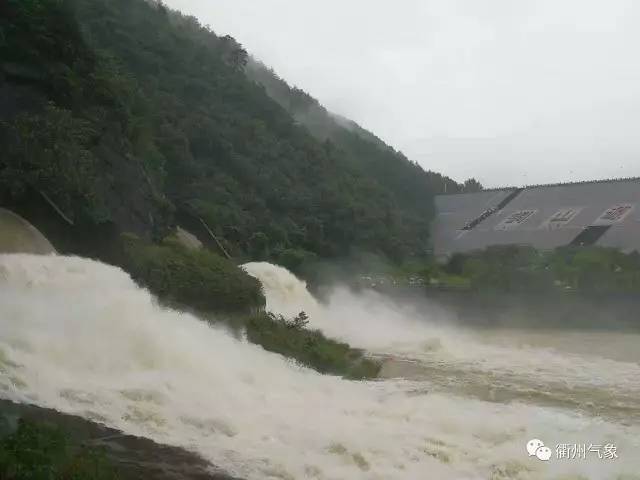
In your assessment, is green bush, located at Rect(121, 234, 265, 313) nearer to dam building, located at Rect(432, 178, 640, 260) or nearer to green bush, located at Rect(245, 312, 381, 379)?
green bush, located at Rect(245, 312, 381, 379)

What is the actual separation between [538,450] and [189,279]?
32.7 feet

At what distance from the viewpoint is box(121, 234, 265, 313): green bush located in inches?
629

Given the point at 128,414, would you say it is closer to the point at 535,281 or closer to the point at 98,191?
the point at 98,191

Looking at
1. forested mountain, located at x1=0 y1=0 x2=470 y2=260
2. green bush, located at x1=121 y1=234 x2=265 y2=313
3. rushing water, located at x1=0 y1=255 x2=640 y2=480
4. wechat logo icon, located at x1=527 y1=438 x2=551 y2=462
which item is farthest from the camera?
forested mountain, located at x1=0 y1=0 x2=470 y2=260

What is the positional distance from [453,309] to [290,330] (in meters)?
16.2

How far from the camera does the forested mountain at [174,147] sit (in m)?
16.6

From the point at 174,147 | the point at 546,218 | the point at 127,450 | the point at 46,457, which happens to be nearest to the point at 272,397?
the point at 127,450

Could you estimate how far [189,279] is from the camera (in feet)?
54.3

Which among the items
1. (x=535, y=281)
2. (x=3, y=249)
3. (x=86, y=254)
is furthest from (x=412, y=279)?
(x=3, y=249)

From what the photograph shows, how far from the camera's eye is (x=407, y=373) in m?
15.7

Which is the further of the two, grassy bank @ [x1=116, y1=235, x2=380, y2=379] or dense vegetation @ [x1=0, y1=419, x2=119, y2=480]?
grassy bank @ [x1=116, y1=235, x2=380, y2=379]

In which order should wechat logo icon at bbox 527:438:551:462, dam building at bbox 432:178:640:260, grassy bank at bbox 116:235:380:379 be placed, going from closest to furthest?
wechat logo icon at bbox 527:438:551:462
grassy bank at bbox 116:235:380:379
dam building at bbox 432:178:640:260

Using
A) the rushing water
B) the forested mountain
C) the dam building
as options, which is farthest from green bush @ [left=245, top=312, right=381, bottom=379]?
the dam building

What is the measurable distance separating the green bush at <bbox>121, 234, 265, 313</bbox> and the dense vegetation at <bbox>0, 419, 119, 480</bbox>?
A: 901 centimetres
